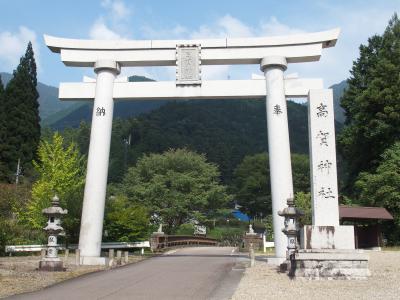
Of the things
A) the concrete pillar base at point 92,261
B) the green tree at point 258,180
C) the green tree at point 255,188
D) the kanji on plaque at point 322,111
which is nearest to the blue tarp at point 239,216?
the green tree at point 258,180

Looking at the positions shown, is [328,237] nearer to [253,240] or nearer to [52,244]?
[52,244]

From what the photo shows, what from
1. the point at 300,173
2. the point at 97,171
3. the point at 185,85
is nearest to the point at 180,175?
the point at 300,173

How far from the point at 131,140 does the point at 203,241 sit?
1580 inches

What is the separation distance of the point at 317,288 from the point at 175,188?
28.3 metres

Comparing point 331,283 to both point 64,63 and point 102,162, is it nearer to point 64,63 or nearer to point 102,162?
point 102,162

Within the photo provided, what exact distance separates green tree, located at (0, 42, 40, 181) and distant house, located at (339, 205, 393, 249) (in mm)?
25532

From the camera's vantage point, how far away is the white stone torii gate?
16.7 metres

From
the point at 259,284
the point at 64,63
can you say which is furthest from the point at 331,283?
the point at 64,63

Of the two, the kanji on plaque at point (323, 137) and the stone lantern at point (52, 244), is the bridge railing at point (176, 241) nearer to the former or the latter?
the stone lantern at point (52, 244)

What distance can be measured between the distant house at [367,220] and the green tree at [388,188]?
1.34 m

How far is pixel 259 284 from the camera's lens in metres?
10.5

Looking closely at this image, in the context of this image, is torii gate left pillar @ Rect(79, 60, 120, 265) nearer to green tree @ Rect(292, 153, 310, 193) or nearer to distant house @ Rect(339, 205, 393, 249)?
distant house @ Rect(339, 205, 393, 249)

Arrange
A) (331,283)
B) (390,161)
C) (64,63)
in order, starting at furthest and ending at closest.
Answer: (390,161) < (64,63) < (331,283)

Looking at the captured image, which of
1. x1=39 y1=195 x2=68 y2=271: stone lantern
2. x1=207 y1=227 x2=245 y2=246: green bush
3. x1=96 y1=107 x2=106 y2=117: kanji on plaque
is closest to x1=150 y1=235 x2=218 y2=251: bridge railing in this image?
x1=207 y1=227 x2=245 y2=246: green bush
